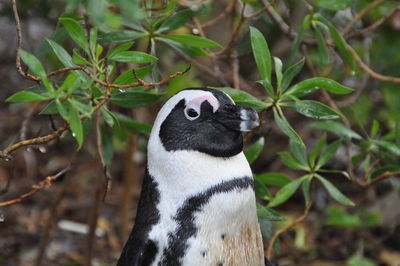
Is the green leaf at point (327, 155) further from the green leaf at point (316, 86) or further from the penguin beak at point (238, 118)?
the penguin beak at point (238, 118)

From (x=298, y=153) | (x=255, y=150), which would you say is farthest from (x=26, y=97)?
(x=298, y=153)

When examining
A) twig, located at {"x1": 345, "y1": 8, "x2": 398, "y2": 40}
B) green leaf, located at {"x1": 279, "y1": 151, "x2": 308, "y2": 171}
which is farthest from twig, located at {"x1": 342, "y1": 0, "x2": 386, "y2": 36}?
green leaf, located at {"x1": 279, "y1": 151, "x2": 308, "y2": 171}

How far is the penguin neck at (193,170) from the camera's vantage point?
5.27 ft

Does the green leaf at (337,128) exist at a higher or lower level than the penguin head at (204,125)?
lower

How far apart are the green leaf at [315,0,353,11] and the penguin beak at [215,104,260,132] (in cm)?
52

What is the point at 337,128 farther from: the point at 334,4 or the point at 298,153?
the point at 334,4

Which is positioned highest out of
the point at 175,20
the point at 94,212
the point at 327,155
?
the point at 175,20

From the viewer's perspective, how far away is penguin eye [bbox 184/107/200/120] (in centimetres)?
162

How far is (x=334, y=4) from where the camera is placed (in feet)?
6.45

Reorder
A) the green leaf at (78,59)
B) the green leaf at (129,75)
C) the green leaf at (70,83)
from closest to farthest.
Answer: the green leaf at (70,83), the green leaf at (78,59), the green leaf at (129,75)

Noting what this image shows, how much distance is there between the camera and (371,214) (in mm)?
2766

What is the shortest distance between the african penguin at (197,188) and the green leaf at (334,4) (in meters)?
0.49

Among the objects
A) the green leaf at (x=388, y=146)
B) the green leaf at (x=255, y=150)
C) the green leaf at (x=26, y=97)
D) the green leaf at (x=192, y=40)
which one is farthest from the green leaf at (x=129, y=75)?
the green leaf at (x=388, y=146)

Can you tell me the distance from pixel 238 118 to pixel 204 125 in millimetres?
85
